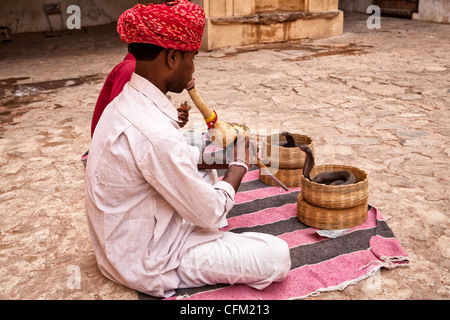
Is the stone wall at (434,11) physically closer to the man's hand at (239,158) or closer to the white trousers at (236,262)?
the man's hand at (239,158)

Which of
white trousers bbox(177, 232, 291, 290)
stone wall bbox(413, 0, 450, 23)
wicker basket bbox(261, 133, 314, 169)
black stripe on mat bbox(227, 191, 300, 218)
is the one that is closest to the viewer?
white trousers bbox(177, 232, 291, 290)

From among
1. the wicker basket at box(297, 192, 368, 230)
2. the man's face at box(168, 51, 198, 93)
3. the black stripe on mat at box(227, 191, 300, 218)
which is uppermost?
the man's face at box(168, 51, 198, 93)

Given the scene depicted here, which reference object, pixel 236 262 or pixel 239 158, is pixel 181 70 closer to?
pixel 239 158

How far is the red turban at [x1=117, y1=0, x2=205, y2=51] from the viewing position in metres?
1.56

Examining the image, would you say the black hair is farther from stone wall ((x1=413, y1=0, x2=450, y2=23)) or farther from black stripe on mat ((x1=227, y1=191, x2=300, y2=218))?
stone wall ((x1=413, y1=0, x2=450, y2=23))

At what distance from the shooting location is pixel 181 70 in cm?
168

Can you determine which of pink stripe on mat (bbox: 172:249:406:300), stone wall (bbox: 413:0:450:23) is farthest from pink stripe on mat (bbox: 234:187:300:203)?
stone wall (bbox: 413:0:450:23)

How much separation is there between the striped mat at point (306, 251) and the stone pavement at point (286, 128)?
0.08 m

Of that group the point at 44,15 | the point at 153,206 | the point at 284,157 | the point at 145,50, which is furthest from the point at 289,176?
the point at 44,15

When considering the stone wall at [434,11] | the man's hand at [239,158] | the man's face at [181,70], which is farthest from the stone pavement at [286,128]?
the stone wall at [434,11]

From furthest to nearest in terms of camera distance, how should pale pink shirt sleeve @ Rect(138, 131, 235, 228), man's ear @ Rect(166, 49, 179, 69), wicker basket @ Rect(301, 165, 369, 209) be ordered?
wicker basket @ Rect(301, 165, 369, 209) < man's ear @ Rect(166, 49, 179, 69) < pale pink shirt sleeve @ Rect(138, 131, 235, 228)

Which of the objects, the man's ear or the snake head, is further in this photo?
the snake head

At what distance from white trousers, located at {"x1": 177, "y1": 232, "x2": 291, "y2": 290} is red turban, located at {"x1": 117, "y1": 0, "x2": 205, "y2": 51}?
2.58 feet
